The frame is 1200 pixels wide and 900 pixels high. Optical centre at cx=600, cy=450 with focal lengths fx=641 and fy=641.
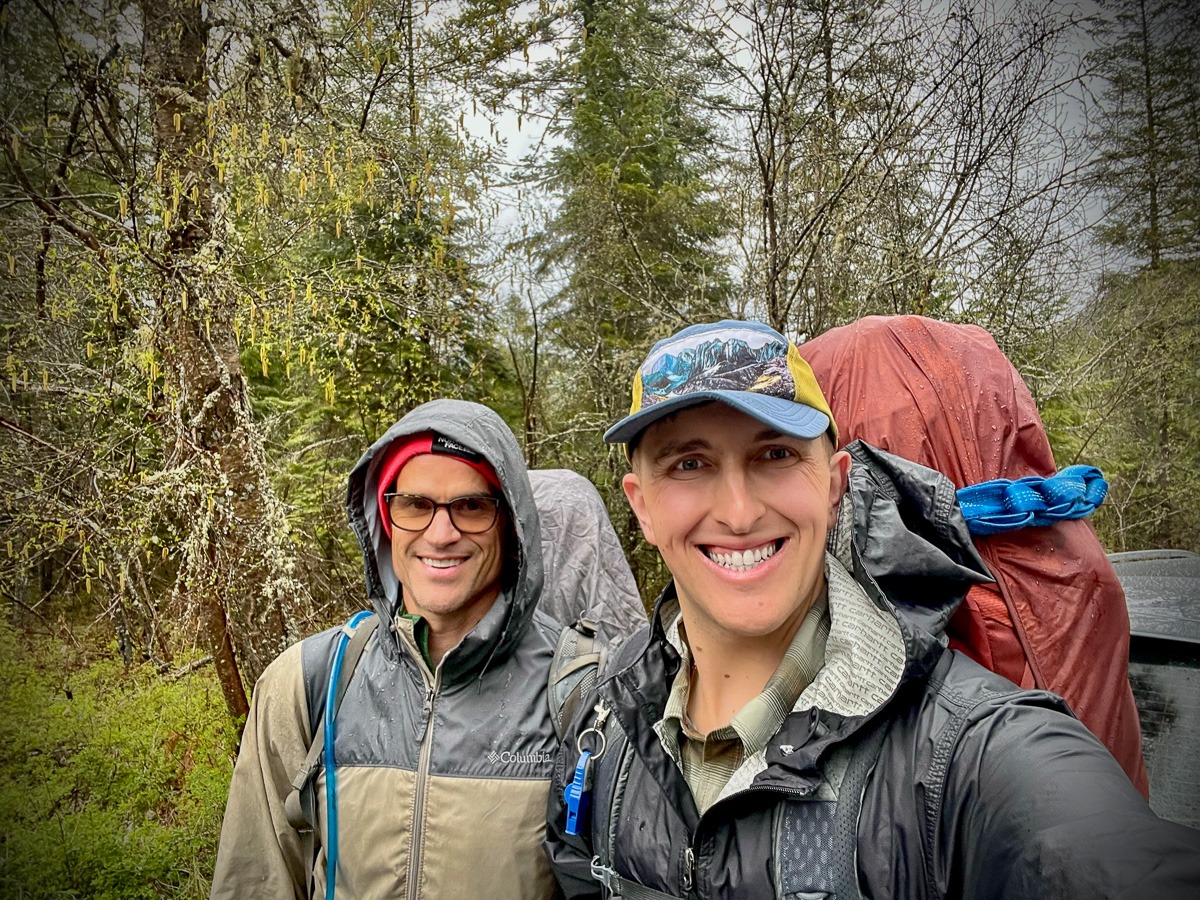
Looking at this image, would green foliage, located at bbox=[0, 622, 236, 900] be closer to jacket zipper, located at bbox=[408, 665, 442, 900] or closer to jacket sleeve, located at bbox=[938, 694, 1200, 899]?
jacket zipper, located at bbox=[408, 665, 442, 900]

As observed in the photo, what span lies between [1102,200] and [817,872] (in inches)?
306

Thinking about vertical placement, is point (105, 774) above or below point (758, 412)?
below

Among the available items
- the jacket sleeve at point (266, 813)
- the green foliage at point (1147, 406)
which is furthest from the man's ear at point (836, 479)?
the green foliage at point (1147, 406)

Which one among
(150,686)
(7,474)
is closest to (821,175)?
(7,474)

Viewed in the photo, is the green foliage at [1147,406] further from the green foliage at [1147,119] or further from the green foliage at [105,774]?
the green foliage at [105,774]

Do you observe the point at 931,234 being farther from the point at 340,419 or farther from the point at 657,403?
the point at 340,419

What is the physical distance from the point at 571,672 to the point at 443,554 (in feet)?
2.01

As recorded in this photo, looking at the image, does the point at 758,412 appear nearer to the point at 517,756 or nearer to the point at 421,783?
the point at 517,756

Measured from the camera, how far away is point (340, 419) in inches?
371

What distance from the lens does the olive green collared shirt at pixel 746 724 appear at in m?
1.53

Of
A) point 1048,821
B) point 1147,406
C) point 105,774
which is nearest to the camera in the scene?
point 1048,821

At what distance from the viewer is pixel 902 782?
4.04 ft

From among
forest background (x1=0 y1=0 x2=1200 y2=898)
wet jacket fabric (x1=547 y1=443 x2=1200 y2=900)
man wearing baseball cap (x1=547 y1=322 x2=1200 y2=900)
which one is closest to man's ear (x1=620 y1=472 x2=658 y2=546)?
man wearing baseball cap (x1=547 y1=322 x2=1200 y2=900)

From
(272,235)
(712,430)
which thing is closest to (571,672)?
(712,430)
